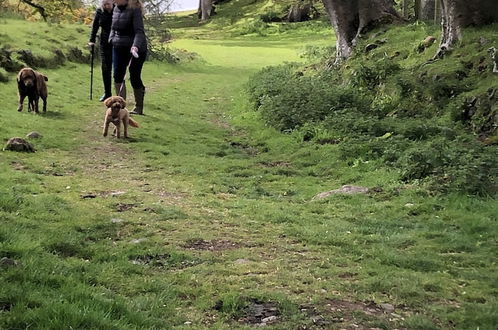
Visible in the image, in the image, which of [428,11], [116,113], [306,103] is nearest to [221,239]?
[116,113]

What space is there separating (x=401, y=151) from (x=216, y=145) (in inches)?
148

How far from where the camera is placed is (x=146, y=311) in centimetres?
404

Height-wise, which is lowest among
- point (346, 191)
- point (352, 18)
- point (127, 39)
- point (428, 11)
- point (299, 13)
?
point (346, 191)

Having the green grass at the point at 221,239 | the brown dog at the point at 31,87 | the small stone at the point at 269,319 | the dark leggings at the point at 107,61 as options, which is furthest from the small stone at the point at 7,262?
the dark leggings at the point at 107,61

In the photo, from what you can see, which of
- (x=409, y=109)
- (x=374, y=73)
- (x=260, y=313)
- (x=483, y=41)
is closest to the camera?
Answer: (x=260, y=313)

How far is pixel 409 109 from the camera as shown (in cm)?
1166

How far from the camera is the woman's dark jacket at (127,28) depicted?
41.8 ft

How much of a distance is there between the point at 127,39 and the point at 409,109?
6045mm

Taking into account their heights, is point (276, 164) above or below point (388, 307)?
below

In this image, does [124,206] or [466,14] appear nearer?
[124,206]

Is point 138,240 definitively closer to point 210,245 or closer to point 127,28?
point 210,245

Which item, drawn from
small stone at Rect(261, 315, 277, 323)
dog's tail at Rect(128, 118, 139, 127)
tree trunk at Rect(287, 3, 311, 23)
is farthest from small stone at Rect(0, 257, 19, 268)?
tree trunk at Rect(287, 3, 311, 23)

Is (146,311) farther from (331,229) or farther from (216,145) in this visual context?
(216,145)

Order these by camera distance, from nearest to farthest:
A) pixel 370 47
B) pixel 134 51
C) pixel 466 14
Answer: pixel 134 51 → pixel 466 14 → pixel 370 47
